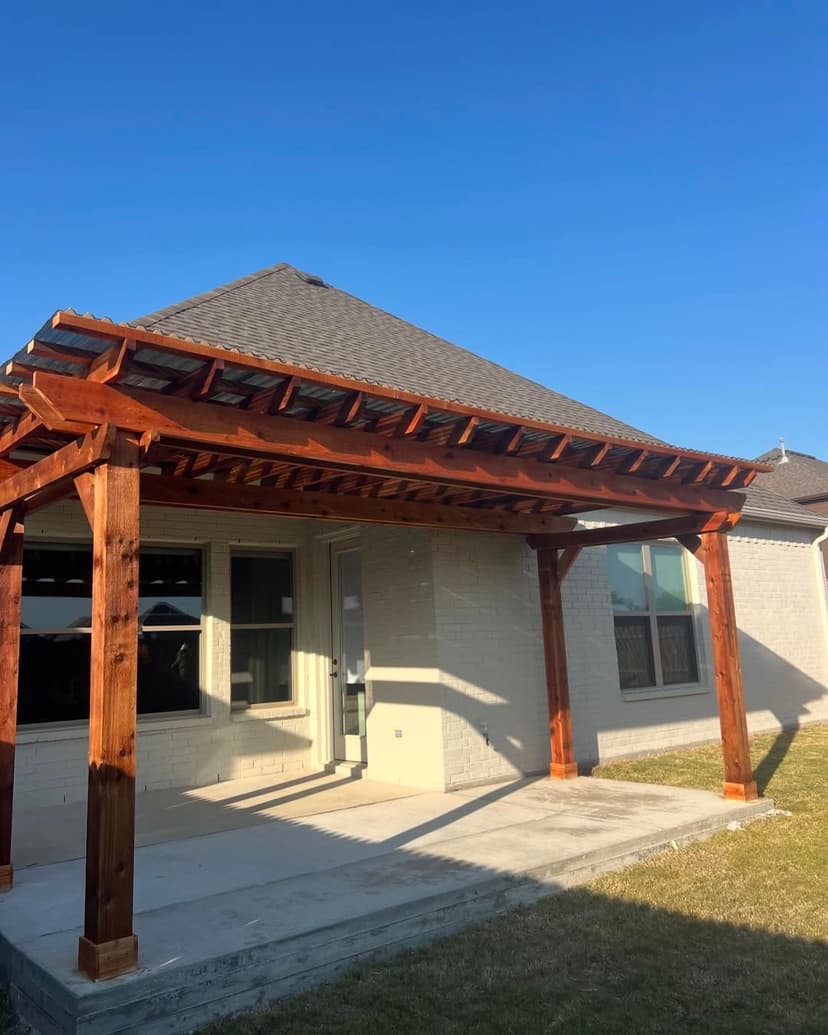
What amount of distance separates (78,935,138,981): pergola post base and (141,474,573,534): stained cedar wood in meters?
2.98

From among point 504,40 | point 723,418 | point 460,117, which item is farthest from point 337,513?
point 723,418

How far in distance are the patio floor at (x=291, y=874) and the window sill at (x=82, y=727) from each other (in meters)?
0.65

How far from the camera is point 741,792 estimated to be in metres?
6.63

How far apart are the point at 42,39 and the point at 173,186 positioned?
314 cm

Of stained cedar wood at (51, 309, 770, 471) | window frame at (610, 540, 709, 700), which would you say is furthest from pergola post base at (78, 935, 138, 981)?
window frame at (610, 540, 709, 700)

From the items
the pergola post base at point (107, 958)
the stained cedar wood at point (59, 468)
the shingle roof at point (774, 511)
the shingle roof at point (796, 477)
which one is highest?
the shingle roof at point (796, 477)

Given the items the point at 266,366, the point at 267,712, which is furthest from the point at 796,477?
the point at 266,366

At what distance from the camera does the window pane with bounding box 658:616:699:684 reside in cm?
1032

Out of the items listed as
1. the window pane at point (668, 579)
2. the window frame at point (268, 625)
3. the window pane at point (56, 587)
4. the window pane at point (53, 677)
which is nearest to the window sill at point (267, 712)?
the window frame at point (268, 625)

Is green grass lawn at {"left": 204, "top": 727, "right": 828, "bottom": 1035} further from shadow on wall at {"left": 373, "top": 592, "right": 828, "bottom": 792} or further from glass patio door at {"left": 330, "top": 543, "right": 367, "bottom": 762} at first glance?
glass patio door at {"left": 330, "top": 543, "right": 367, "bottom": 762}

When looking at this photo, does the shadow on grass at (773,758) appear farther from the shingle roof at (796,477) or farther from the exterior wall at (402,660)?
the shingle roof at (796,477)

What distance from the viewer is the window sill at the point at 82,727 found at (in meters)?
6.91

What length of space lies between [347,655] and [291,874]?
4123 mm

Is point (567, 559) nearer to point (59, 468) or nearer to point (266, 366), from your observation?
point (266, 366)
